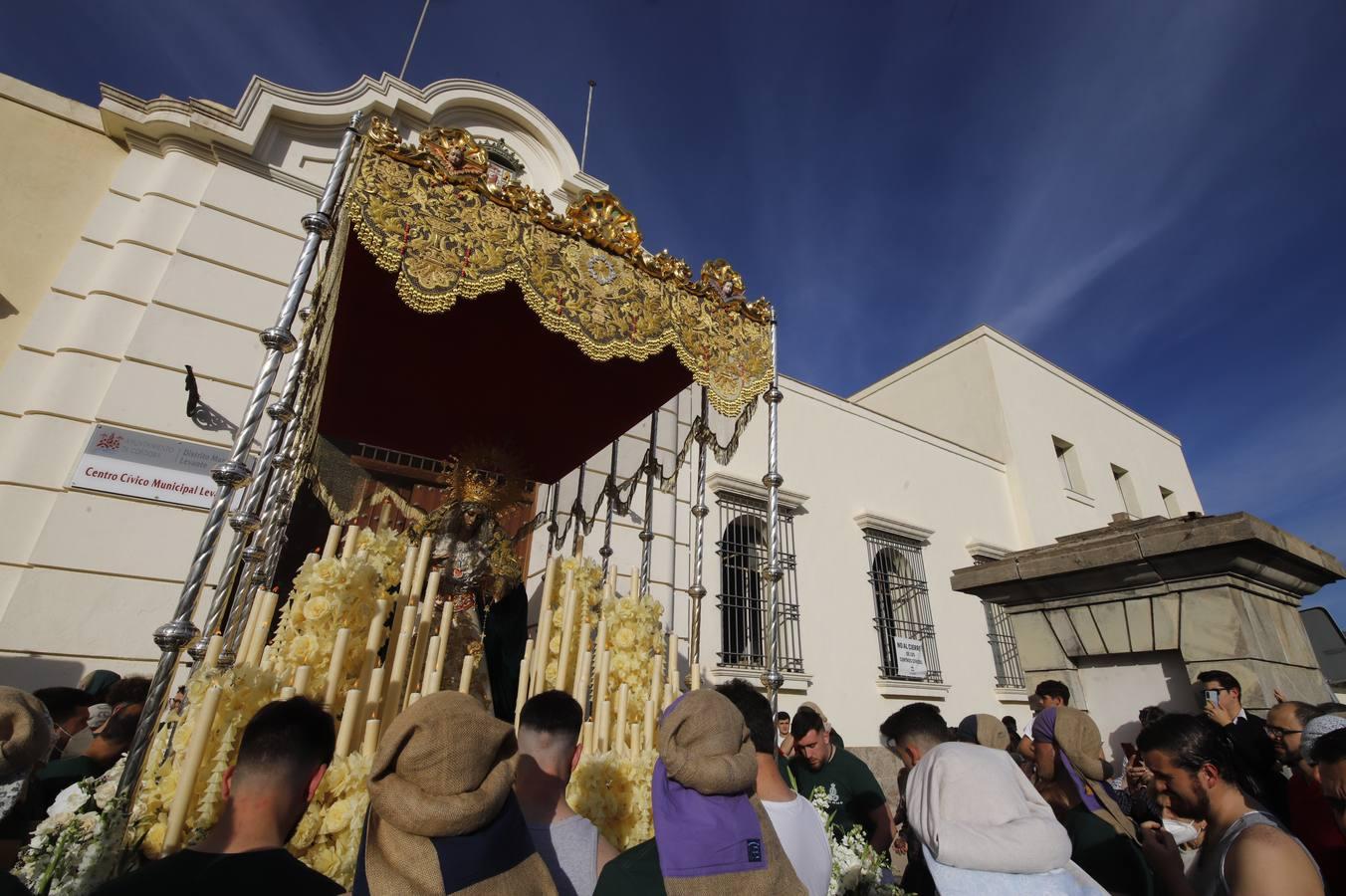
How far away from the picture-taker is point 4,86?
4898mm

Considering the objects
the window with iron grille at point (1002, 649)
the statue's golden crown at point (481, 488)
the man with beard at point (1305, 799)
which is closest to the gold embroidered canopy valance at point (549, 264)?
the statue's golden crown at point (481, 488)

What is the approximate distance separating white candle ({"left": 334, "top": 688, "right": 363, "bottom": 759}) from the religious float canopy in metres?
1.67

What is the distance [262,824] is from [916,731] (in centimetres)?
247

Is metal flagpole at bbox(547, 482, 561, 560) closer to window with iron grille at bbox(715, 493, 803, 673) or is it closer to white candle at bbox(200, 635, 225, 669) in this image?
window with iron grille at bbox(715, 493, 803, 673)

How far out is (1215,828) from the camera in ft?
6.40

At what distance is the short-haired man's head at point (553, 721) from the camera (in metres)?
1.95

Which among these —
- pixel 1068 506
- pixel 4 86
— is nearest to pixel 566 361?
pixel 4 86

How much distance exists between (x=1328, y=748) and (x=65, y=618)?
6.12m

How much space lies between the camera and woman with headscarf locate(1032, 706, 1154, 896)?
2344mm

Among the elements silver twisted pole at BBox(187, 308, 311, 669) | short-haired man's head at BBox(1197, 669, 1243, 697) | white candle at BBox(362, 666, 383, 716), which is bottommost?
white candle at BBox(362, 666, 383, 716)

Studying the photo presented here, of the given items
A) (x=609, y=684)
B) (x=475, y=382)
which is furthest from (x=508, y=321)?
(x=609, y=684)

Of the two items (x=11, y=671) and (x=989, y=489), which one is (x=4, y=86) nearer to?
(x=11, y=671)

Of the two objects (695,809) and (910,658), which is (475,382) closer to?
(695,809)

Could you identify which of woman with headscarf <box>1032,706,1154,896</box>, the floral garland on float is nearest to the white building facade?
the floral garland on float
